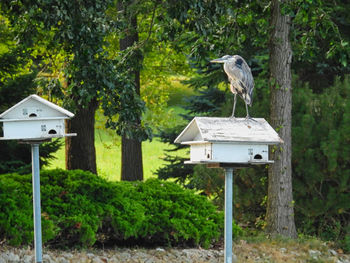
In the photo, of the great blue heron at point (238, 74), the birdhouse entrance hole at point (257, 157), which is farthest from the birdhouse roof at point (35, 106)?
the birdhouse entrance hole at point (257, 157)

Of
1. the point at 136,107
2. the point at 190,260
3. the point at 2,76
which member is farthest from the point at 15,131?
the point at 2,76

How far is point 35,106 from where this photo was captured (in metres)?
5.93

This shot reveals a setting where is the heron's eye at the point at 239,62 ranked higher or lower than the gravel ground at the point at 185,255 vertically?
higher

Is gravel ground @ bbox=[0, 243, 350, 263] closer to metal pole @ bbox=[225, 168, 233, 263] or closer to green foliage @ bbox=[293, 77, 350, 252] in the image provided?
green foliage @ bbox=[293, 77, 350, 252]

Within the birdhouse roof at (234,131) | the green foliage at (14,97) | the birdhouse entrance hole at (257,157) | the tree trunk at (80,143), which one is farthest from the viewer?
the tree trunk at (80,143)

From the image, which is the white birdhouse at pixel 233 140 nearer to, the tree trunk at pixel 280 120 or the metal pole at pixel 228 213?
the metal pole at pixel 228 213

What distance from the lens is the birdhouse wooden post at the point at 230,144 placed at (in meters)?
5.18

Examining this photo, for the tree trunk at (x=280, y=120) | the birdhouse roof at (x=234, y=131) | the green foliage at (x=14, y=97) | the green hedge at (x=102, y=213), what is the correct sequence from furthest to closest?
the green foliage at (x=14, y=97) < the tree trunk at (x=280, y=120) < the green hedge at (x=102, y=213) < the birdhouse roof at (x=234, y=131)

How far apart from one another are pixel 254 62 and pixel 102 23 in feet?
23.5

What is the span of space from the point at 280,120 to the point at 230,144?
3946 mm

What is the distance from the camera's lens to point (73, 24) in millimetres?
6543

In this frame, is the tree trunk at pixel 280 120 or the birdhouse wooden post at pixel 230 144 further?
the tree trunk at pixel 280 120

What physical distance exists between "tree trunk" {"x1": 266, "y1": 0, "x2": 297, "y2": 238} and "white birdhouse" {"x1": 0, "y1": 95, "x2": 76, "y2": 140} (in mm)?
4074

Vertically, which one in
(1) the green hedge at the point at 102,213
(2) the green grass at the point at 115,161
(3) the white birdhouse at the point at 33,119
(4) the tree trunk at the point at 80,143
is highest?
(3) the white birdhouse at the point at 33,119
